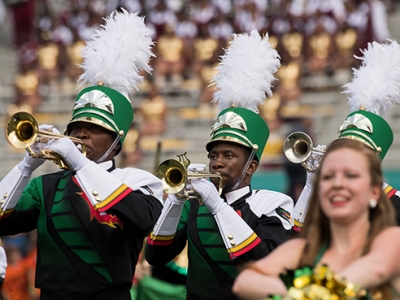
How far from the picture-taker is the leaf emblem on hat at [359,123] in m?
6.66

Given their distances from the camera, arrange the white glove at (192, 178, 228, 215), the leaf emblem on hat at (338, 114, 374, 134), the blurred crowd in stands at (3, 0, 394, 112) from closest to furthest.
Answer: the white glove at (192, 178, 228, 215) < the leaf emblem on hat at (338, 114, 374, 134) < the blurred crowd in stands at (3, 0, 394, 112)

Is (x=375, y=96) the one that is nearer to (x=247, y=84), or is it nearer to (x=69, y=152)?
(x=247, y=84)

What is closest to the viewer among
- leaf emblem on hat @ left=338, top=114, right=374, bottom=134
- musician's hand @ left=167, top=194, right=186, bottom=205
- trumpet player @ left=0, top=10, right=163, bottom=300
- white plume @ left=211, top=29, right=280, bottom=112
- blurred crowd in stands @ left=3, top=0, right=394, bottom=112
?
trumpet player @ left=0, top=10, right=163, bottom=300

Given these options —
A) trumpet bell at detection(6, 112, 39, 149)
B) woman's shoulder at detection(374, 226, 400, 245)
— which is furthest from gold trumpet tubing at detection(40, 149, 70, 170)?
woman's shoulder at detection(374, 226, 400, 245)

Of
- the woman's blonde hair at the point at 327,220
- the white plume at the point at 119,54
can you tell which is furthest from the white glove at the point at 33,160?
the woman's blonde hair at the point at 327,220

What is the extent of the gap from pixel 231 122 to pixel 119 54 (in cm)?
77

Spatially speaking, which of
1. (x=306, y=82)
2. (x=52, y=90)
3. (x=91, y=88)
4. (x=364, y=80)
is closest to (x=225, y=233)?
(x=91, y=88)

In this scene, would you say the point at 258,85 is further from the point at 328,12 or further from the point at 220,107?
the point at 328,12

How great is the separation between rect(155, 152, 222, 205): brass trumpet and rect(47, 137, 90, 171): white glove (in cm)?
62

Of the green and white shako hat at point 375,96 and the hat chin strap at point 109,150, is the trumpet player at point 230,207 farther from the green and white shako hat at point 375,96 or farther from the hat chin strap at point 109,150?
the green and white shako hat at point 375,96

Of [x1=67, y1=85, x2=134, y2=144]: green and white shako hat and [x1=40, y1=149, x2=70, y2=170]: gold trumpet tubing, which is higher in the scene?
[x1=67, y1=85, x2=134, y2=144]: green and white shako hat

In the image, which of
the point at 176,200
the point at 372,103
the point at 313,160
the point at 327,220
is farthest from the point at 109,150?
the point at 327,220

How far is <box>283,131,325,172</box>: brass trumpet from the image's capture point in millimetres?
6617

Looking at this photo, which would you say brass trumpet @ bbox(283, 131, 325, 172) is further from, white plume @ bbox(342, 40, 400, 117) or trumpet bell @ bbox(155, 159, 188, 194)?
trumpet bell @ bbox(155, 159, 188, 194)
